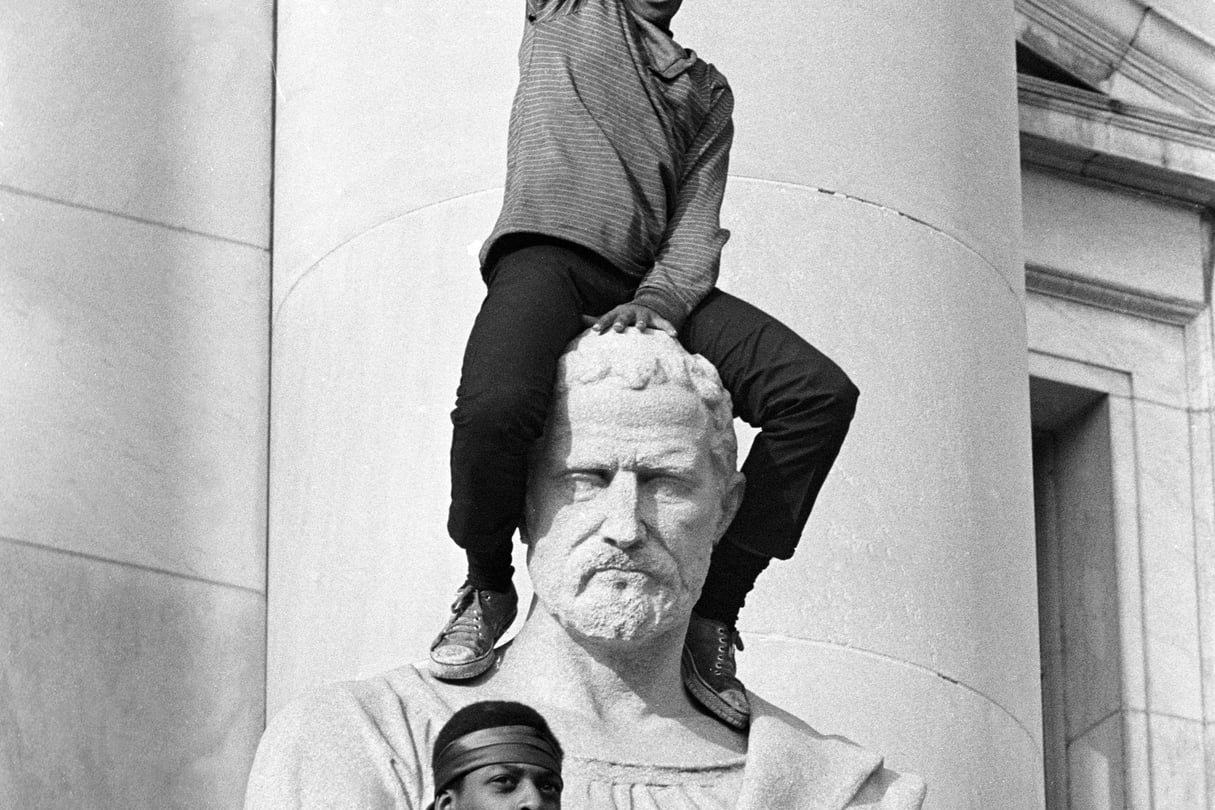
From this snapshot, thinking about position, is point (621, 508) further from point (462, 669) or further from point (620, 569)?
point (462, 669)

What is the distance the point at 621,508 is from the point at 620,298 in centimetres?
76

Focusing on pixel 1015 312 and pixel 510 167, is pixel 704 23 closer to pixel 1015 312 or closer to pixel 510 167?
pixel 1015 312

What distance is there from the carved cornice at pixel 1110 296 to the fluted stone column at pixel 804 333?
3501mm

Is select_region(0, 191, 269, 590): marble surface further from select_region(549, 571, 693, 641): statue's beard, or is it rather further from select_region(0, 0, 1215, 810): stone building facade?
select_region(549, 571, 693, 641): statue's beard

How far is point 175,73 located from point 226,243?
74 centimetres

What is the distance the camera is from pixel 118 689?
17031 millimetres

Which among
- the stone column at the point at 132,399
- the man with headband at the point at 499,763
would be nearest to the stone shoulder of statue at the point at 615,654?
the man with headband at the point at 499,763

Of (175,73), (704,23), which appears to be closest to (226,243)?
(175,73)

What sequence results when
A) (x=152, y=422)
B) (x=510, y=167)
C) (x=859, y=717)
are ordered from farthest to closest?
(x=152, y=422)
(x=859, y=717)
(x=510, y=167)

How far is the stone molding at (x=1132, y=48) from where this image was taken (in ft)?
71.2

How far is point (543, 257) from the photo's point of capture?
11.7 m

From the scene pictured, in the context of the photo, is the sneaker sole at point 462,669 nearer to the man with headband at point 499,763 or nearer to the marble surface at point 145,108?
the man with headband at point 499,763

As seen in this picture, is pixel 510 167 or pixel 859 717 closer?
pixel 510 167

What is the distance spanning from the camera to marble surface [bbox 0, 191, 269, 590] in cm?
1719
